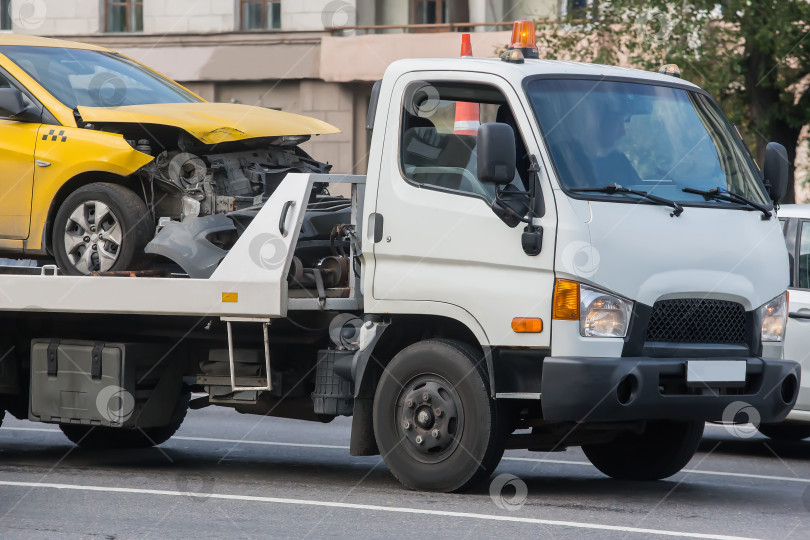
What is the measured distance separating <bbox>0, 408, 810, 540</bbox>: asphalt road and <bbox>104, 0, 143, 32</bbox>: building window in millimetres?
19275

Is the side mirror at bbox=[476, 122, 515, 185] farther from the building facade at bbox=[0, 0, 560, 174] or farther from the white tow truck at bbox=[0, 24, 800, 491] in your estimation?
the building facade at bbox=[0, 0, 560, 174]

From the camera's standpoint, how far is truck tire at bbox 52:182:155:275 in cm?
877

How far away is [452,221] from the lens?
7.79m

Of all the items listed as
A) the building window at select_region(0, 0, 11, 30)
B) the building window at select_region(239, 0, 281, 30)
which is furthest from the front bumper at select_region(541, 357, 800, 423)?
the building window at select_region(0, 0, 11, 30)

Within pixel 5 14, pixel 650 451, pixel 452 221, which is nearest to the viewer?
pixel 452 221

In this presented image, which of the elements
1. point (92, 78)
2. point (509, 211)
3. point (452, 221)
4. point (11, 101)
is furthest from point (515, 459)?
point (11, 101)

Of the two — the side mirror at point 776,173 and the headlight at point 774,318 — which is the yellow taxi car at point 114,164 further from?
the headlight at point 774,318

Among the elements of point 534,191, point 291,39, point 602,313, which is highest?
point 291,39

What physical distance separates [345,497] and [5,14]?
961 inches

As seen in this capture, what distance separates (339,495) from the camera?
8.08 metres

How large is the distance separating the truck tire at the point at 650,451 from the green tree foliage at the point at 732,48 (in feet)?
32.6

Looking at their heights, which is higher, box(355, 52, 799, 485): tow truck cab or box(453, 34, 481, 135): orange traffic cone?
box(453, 34, 481, 135): orange traffic cone

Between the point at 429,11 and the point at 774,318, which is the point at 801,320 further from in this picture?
the point at 429,11

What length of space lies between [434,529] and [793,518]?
201 cm
